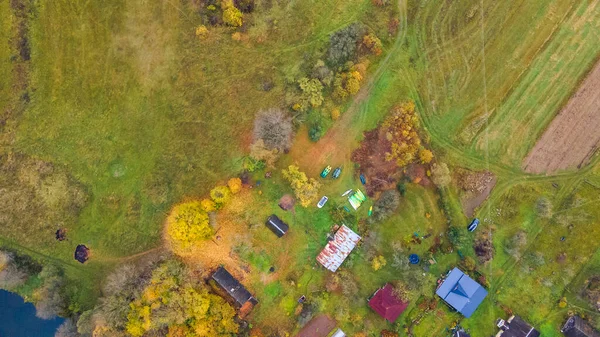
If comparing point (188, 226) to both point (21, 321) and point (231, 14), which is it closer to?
point (21, 321)

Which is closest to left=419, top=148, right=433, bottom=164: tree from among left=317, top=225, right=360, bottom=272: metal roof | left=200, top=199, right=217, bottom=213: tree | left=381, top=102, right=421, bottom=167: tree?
left=381, top=102, right=421, bottom=167: tree

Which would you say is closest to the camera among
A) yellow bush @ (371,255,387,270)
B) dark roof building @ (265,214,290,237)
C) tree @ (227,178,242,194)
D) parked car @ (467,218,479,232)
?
yellow bush @ (371,255,387,270)

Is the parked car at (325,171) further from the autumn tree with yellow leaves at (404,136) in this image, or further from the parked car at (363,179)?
the autumn tree with yellow leaves at (404,136)

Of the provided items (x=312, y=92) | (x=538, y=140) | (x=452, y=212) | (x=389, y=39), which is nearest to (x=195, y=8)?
(x=312, y=92)

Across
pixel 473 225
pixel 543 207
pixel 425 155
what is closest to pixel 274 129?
pixel 425 155

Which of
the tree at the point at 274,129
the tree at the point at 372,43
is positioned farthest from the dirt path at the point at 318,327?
the tree at the point at 372,43

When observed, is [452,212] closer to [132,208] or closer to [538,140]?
[538,140]

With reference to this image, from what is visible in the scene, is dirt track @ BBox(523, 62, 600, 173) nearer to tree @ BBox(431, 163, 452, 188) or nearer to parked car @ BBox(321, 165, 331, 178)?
tree @ BBox(431, 163, 452, 188)
